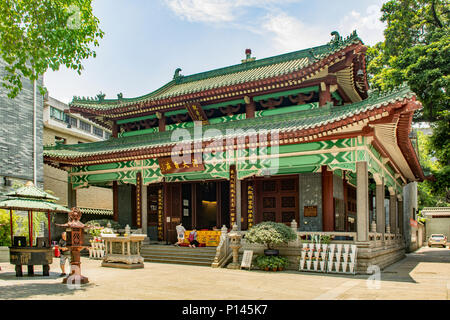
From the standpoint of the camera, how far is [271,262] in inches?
486

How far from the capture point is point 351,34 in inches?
554

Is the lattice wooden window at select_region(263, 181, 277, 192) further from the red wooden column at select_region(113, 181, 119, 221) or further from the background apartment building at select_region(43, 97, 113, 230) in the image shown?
the background apartment building at select_region(43, 97, 113, 230)

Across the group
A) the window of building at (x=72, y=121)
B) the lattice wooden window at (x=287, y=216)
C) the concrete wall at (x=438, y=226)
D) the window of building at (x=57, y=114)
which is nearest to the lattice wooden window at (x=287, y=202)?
the lattice wooden window at (x=287, y=216)

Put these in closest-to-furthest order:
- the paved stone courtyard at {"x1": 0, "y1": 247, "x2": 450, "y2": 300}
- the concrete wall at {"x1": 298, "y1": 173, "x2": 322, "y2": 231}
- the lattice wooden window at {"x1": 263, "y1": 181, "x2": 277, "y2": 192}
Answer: the paved stone courtyard at {"x1": 0, "y1": 247, "x2": 450, "y2": 300}, the concrete wall at {"x1": 298, "y1": 173, "x2": 322, "y2": 231}, the lattice wooden window at {"x1": 263, "y1": 181, "x2": 277, "y2": 192}

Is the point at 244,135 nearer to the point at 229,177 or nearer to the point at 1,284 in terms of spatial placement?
the point at 229,177

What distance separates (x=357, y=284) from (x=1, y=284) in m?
7.82

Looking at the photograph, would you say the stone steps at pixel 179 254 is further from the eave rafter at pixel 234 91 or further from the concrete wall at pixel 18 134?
the eave rafter at pixel 234 91

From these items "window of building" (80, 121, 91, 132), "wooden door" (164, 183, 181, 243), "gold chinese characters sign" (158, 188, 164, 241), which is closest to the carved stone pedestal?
"wooden door" (164, 183, 181, 243)

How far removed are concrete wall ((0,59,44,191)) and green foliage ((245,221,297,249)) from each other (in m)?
9.87

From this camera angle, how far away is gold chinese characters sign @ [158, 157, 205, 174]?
15.6 m

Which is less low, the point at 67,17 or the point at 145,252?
the point at 67,17

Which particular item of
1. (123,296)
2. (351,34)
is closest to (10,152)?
(123,296)

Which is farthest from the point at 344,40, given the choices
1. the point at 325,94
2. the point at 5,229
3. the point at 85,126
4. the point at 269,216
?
the point at 85,126
